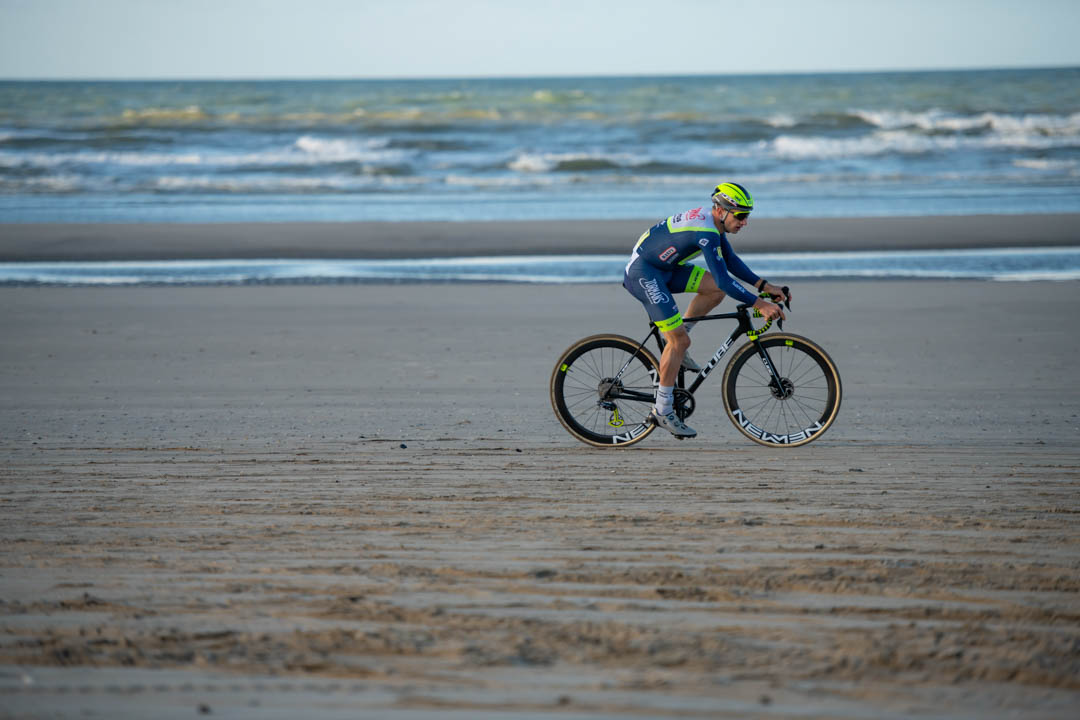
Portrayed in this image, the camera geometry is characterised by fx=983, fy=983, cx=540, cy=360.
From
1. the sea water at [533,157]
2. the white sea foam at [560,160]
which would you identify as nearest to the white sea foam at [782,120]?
the sea water at [533,157]

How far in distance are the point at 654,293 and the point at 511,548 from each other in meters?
2.45

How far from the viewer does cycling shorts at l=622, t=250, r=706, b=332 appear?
6.14 meters

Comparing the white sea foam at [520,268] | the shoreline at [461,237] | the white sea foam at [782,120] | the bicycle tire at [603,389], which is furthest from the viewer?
the white sea foam at [782,120]

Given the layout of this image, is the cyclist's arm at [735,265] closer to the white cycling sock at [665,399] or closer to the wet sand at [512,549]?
the white cycling sock at [665,399]

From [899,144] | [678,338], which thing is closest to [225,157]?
[899,144]

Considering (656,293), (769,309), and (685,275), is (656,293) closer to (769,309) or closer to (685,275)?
(685,275)

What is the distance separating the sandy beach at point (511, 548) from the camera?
3.02m

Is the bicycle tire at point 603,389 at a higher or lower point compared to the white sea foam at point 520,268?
lower

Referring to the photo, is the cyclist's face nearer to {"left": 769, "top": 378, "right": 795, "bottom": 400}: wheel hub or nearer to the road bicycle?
the road bicycle

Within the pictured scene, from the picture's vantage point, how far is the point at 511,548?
4.18m

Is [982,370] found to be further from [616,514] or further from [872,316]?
[616,514]

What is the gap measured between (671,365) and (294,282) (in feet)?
27.0

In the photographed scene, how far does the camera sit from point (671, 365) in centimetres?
622

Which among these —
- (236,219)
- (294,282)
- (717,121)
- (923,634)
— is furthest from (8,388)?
(717,121)
